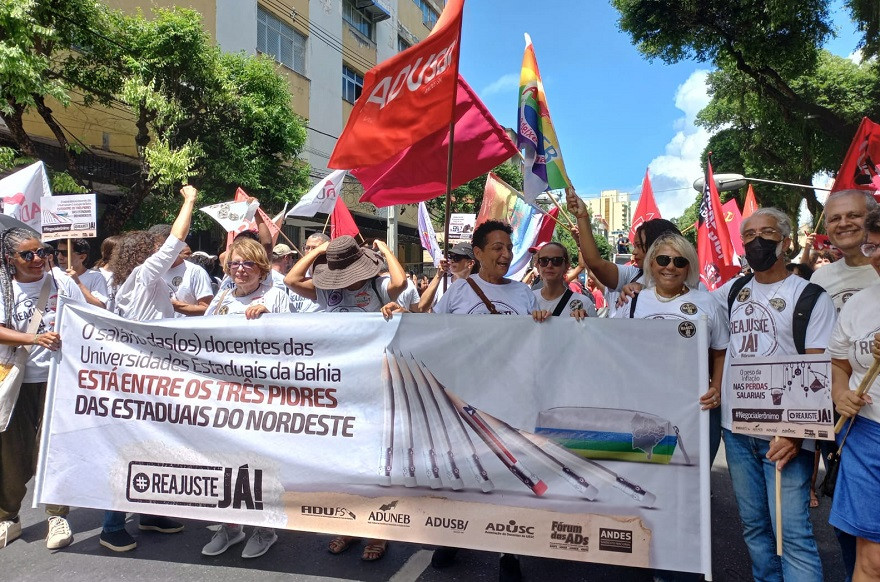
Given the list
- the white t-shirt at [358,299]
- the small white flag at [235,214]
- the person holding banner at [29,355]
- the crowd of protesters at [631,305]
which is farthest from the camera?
the small white flag at [235,214]

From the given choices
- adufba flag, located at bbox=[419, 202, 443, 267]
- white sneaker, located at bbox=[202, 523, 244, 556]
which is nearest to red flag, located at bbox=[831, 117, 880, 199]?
white sneaker, located at bbox=[202, 523, 244, 556]

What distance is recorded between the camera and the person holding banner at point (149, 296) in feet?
11.4

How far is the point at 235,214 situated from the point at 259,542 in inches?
161

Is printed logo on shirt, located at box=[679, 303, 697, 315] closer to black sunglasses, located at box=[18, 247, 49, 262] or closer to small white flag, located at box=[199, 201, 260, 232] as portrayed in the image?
black sunglasses, located at box=[18, 247, 49, 262]

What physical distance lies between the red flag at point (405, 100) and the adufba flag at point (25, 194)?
326 cm

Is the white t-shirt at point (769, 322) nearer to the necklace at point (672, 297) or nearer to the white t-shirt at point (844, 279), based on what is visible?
the necklace at point (672, 297)

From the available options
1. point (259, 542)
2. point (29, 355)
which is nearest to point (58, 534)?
point (29, 355)

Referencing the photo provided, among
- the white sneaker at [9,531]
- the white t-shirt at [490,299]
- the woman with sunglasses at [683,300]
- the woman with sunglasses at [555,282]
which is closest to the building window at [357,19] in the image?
the woman with sunglasses at [555,282]

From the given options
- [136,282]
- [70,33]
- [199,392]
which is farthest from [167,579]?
[70,33]

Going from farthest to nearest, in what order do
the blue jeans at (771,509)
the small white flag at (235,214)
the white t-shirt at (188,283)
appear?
the small white flag at (235,214) < the white t-shirt at (188,283) < the blue jeans at (771,509)

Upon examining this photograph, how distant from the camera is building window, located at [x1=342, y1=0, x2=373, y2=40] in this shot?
24.4m

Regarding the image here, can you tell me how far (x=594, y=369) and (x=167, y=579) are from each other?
8.31 feet

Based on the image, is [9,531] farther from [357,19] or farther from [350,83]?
[357,19]

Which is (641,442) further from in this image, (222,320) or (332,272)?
(222,320)
